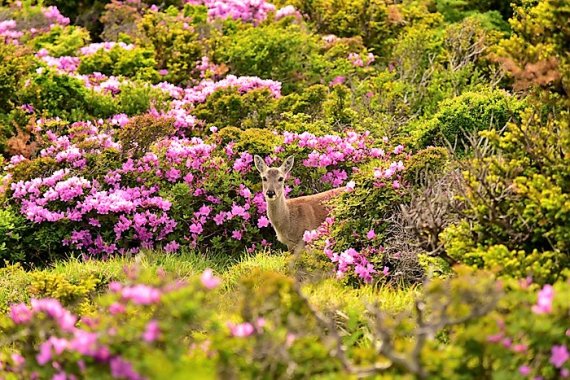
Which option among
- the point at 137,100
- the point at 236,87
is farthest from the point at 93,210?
the point at 236,87

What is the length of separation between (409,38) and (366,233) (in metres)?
6.88

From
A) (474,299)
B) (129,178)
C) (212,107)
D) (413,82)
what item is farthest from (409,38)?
(474,299)

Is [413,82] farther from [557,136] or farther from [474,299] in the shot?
[474,299]

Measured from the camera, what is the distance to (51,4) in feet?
63.2

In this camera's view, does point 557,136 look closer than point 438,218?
Yes

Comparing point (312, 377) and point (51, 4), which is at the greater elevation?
point (312, 377)

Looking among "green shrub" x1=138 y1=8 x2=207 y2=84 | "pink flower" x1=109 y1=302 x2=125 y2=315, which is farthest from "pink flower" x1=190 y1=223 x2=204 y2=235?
"pink flower" x1=109 y1=302 x2=125 y2=315

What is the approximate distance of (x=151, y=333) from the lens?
3629 mm

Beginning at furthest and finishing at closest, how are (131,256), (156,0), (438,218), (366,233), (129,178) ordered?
(156,0), (129,178), (131,256), (366,233), (438,218)

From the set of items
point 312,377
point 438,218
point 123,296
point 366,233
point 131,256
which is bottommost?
point 131,256

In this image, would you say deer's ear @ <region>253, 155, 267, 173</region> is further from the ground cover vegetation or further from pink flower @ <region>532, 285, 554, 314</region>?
pink flower @ <region>532, 285, 554, 314</region>

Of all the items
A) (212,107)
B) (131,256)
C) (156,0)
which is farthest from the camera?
(156,0)

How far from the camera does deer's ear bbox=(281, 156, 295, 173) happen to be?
10.0m

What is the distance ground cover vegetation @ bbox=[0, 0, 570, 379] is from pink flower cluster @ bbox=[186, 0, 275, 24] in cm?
5
